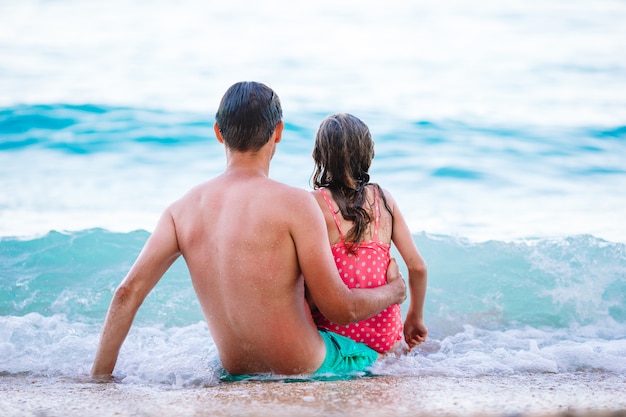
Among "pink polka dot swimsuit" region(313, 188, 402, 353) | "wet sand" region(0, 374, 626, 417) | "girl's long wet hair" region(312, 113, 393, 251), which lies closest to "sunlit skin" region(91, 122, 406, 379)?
"wet sand" region(0, 374, 626, 417)

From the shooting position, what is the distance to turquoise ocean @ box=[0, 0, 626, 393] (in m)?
4.61

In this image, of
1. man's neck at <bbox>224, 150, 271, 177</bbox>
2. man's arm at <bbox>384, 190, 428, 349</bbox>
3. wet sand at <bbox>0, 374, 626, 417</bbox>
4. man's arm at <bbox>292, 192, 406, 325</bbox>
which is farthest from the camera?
man's arm at <bbox>384, 190, 428, 349</bbox>

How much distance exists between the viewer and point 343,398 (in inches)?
92.5

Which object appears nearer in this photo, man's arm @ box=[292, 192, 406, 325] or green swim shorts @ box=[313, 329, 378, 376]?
man's arm @ box=[292, 192, 406, 325]

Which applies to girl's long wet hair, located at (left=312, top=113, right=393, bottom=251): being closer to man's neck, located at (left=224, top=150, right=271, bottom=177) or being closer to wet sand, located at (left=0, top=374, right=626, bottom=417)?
man's neck, located at (left=224, top=150, right=271, bottom=177)

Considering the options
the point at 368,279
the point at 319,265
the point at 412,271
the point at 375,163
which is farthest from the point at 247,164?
the point at 375,163

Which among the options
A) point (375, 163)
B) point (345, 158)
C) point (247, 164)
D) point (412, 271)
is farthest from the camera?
point (375, 163)

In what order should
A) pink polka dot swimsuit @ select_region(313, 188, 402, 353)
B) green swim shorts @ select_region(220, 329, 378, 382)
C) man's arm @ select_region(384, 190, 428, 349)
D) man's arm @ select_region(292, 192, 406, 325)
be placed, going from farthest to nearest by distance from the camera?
man's arm @ select_region(384, 190, 428, 349) < pink polka dot swimsuit @ select_region(313, 188, 402, 353) < green swim shorts @ select_region(220, 329, 378, 382) < man's arm @ select_region(292, 192, 406, 325)

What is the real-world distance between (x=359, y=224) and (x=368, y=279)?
0.24 meters

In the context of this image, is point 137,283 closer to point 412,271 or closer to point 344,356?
point 344,356

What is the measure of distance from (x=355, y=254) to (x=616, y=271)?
3.77 meters

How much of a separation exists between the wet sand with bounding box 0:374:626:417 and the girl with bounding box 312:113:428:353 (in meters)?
0.51

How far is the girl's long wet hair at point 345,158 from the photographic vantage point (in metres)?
3.41

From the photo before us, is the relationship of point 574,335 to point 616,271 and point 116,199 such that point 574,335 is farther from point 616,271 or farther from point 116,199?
point 116,199
